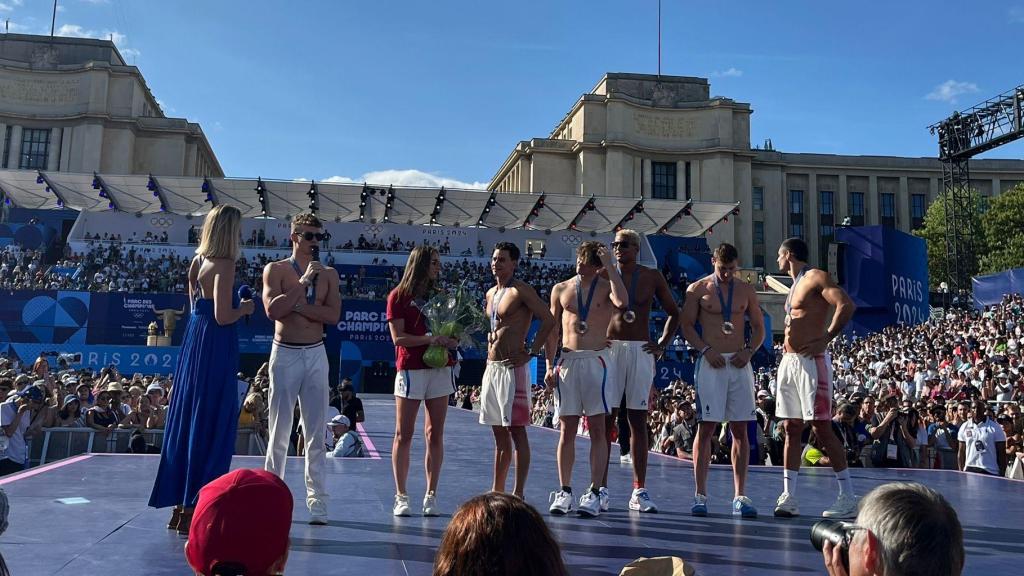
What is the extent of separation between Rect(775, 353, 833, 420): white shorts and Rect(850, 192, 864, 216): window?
7067 cm

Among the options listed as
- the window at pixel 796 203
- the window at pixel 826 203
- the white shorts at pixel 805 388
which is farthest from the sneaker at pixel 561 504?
the window at pixel 826 203

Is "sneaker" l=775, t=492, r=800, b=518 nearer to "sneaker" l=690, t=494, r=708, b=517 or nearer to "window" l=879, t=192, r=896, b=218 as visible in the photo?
"sneaker" l=690, t=494, r=708, b=517

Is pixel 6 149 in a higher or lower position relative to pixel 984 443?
higher

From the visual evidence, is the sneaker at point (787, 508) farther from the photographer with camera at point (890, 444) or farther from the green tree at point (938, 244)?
the green tree at point (938, 244)

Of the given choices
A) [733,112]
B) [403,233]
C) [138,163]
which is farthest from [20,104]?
[733,112]

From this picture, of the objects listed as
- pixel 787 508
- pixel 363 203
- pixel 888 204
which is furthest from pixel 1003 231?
pixel 787 508

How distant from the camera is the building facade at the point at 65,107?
53031 mm

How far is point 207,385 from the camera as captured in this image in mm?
4648

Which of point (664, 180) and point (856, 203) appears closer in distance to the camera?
point (664, 180)

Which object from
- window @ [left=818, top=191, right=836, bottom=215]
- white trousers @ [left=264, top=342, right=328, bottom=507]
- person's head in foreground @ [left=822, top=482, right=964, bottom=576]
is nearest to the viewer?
person's head in foreground @ [left=822, top=482, right=964, bottom=576]

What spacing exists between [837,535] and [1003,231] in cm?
5890

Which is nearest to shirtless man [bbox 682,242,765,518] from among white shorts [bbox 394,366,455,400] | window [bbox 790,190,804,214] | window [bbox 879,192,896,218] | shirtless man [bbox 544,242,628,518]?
shirtless man [bbox 544,242,628,518]

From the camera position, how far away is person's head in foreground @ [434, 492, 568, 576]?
4.60 ft

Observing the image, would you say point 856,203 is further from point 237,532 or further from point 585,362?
point 237,532
